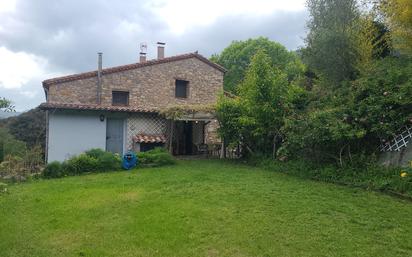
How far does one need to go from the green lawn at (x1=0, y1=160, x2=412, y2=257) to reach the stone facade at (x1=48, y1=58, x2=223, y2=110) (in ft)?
25.9

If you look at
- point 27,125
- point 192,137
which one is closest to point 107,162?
point 192,137

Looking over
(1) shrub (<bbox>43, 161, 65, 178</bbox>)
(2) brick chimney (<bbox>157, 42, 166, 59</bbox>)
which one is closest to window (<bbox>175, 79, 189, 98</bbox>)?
(2) brick chimney (<bbox>157, 42, 166, 59</bbox>)

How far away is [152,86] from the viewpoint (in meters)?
16.7

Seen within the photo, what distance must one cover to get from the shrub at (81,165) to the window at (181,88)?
25.4 ft

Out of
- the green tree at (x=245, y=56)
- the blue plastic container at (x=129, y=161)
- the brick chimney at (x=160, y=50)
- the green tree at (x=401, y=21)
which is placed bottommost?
the blue plastic container at (x=129, y=161)

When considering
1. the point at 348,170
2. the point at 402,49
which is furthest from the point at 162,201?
the point at 402,49

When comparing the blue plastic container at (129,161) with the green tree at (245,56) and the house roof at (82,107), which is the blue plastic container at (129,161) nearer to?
the house roof at (82,107)

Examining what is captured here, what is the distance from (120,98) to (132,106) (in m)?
0.69

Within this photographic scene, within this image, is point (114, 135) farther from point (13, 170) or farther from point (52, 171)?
point (13, 170)

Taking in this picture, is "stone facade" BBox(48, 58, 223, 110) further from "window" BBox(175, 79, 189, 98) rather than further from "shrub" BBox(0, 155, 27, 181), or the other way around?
"shrub" BBox(0, 155, 27, 181)

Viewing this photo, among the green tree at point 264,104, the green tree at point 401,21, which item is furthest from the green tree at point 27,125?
the green tree at point 401,21

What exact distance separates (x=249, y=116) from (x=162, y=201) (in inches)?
235

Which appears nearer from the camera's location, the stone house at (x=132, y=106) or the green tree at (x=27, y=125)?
the stone house at (x=132, y=106)

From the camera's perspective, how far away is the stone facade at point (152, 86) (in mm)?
15141
